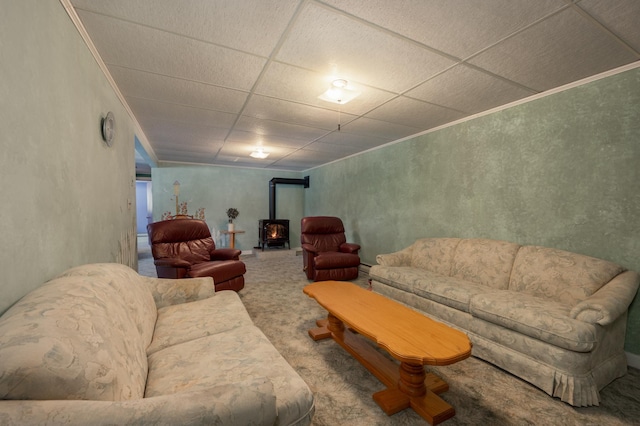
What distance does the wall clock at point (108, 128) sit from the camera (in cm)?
210

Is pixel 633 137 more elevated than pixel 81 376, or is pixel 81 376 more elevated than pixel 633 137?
pixel 633 137

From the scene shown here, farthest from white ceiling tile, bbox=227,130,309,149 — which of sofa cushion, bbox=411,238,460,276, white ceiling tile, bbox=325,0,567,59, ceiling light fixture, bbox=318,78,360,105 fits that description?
white ceiling tile, bbox=325,0,567,59

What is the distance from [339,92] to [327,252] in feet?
9.14

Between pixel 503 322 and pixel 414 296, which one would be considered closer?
pixel 503 322

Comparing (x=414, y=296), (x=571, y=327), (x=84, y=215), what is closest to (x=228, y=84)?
(x=84, y=215)

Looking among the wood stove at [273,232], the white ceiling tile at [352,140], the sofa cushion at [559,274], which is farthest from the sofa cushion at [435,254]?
the wood stove at [273,232]

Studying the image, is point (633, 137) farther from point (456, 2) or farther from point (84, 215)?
point (84, 215)

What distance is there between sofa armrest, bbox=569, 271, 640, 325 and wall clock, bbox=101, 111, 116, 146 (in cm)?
373

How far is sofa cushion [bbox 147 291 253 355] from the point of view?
5.10 ft

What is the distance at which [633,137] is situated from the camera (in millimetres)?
2084

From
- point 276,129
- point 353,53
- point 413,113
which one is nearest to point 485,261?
point 413,113

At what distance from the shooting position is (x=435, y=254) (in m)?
3.32

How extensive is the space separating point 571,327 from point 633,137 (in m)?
1.67

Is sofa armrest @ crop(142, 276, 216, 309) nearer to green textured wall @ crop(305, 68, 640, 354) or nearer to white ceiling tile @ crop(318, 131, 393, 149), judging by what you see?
white ceiling tile @ crop(318, 131, 393, 149)
